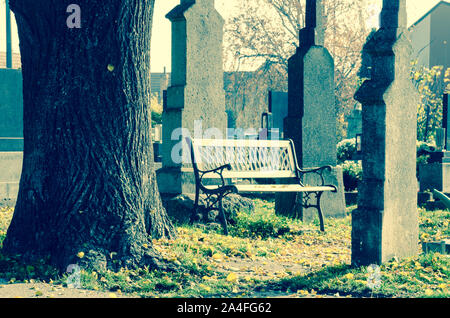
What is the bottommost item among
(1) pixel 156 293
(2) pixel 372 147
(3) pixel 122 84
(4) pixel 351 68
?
(1) pixel 156 293

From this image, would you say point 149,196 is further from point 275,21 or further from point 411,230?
point 275,21

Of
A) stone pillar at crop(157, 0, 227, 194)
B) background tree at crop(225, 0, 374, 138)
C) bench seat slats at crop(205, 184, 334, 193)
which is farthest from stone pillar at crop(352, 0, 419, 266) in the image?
background tree at crop(225, 0, 374, 138)

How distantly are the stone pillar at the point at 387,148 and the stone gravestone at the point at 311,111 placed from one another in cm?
339

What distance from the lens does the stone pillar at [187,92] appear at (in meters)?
8.77

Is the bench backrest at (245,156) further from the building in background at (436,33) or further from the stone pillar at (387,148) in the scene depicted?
the building in background at (436,33)

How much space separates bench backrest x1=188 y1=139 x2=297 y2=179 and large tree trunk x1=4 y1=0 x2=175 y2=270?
2.71 meters

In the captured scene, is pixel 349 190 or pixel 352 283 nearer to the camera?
pixel 352 283

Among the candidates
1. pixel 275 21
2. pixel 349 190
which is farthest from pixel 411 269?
pixel 275 21

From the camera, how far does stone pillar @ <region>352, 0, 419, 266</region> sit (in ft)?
18.4

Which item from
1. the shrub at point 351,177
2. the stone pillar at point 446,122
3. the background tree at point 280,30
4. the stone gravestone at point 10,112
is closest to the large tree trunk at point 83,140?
the stone gravestone at point 10,112

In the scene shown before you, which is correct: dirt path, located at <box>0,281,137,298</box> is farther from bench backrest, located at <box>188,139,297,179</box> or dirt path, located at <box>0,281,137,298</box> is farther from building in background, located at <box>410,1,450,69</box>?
building in background, located at <box>410,1,450,69</box>
